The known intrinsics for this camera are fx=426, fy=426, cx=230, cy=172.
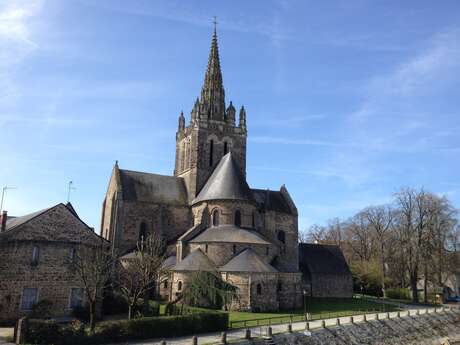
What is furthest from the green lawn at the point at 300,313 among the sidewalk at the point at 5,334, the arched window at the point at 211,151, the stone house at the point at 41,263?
the arched window at the point at 211,151

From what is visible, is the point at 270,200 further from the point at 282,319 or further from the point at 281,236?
the point at 282,319

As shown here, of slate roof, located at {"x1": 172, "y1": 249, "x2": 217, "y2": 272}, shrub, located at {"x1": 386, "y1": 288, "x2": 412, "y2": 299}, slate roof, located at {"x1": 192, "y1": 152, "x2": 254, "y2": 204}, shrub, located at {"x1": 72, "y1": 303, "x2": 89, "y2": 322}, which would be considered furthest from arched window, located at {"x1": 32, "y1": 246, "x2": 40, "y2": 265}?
shrub, located at {"x1": 386, "y1": 288, "x2": 412, "y2": 299}

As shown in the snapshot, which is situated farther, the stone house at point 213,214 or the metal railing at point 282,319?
the stone house at point 213,214

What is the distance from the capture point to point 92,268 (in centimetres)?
2425

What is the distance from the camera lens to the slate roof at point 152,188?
4372 cm

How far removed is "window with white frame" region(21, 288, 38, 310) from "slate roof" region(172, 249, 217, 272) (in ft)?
36.6

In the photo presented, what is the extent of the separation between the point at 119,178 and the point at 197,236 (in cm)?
1124

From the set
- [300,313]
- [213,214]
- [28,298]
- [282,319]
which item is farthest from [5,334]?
[213,214]

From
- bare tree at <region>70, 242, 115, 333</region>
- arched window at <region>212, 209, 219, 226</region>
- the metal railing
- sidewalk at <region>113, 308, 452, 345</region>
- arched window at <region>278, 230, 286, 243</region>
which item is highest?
arched window at <region>212, 209, 219, 226</region>

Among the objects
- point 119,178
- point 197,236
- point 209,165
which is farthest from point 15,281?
point 209,165

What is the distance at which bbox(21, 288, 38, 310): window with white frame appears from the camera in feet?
80.9

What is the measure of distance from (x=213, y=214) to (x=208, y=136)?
12.0 meters

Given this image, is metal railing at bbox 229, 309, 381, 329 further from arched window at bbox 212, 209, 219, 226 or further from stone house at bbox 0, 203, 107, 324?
arched window at bbox 212, 209, 219, 226

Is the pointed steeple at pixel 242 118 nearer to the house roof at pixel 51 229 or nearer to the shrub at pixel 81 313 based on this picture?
the house roof at pixel 51 229
